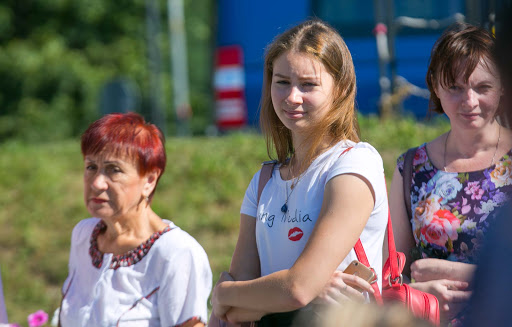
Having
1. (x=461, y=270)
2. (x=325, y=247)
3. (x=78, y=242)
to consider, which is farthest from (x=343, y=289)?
(x=78, y=242)

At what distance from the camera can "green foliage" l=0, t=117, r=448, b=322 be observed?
593 centimetres

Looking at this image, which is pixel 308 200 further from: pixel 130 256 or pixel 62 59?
pixel 62 59

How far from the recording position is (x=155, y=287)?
109 inches

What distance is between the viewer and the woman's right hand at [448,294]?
2.39 m

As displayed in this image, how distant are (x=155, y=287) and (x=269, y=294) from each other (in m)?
0.74

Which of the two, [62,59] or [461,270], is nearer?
[461,270]

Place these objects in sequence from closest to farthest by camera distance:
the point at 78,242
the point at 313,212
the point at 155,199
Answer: the point at 313,212 → the point at 78,242 → the point at 155,199

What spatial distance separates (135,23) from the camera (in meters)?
21.9

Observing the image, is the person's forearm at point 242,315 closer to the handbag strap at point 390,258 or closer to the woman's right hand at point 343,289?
the woman's right hand at point 343,289

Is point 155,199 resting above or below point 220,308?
below

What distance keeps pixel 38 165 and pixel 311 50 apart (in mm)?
5137

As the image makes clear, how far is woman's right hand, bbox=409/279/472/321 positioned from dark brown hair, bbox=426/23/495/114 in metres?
0.71

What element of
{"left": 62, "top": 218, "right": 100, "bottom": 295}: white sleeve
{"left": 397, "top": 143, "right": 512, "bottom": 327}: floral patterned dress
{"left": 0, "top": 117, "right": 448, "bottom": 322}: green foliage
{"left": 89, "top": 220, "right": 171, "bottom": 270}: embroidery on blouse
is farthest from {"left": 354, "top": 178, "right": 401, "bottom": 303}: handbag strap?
{"left": 0, "top": 117, "right": 448, "bottom": 322}: green foliage

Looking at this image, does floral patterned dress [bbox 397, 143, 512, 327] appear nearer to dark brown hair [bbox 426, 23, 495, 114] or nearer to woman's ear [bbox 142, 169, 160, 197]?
dark brown hair [bbox 426, 23, 495, 114]
